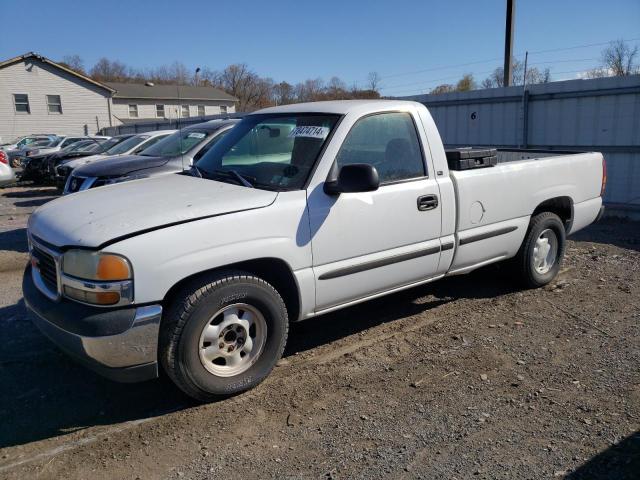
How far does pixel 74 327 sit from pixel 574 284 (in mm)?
5106

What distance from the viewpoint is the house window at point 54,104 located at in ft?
123

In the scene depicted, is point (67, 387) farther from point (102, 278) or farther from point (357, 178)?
point (357, 178)

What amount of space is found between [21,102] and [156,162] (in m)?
34.2

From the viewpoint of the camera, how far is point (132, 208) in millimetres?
3408

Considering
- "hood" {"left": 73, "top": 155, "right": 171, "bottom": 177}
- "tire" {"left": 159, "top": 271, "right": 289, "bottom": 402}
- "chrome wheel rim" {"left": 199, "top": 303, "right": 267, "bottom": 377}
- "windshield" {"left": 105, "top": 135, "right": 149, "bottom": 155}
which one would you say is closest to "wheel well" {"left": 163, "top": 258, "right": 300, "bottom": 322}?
"tire" {"left": 159, "top": 271, "right": 289, "bottom": 402}

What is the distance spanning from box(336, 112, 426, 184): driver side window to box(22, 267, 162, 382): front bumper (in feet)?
5.85

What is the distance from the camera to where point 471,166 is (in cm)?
479

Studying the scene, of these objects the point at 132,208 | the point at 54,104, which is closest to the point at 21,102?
the point at 54,104

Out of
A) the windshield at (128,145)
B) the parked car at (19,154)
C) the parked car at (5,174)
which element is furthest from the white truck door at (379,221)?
the parked car at (19,154)

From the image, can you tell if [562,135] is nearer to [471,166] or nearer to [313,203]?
[471,166]

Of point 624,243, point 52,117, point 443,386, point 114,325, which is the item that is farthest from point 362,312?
point 52,117

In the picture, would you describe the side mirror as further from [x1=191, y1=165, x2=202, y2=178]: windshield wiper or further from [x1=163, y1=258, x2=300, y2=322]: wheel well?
[x1=191, y1=165, x2=202, y2=178]: windshield wiper

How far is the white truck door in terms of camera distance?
150 inches

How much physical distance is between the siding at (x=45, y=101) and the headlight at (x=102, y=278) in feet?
125
